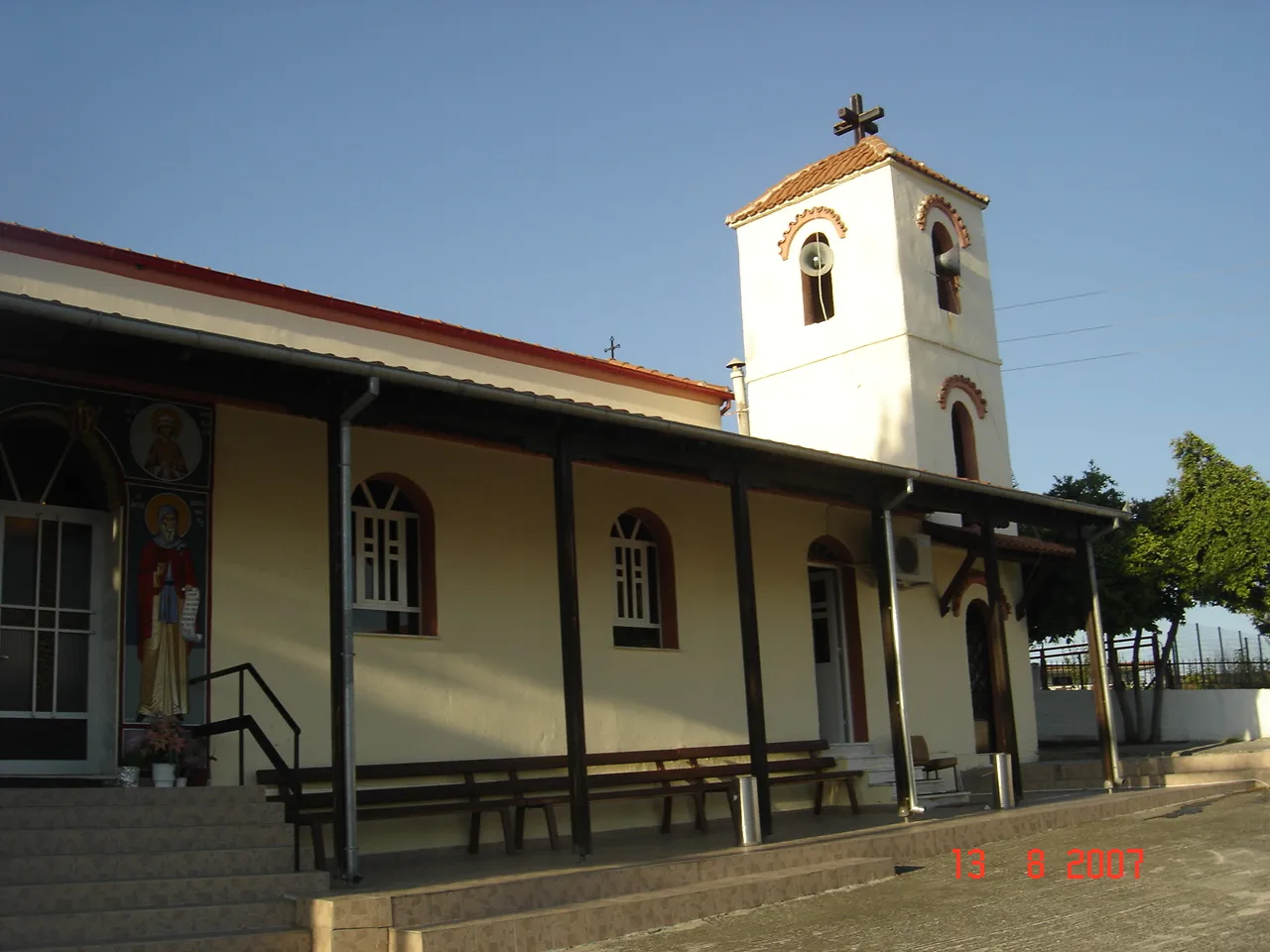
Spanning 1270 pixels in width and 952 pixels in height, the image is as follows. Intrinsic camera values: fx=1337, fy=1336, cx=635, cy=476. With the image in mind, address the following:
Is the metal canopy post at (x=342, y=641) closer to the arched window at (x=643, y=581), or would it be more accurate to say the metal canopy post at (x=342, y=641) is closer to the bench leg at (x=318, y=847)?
the bench leg at (x=318, y=847)

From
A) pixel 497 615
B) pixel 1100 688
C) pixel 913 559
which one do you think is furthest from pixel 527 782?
pixel 1100 688

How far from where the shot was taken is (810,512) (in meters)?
15.2

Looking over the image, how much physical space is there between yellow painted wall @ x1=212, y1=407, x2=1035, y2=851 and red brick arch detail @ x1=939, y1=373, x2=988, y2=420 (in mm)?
4018

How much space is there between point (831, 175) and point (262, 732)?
13.5 m

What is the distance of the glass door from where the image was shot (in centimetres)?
931

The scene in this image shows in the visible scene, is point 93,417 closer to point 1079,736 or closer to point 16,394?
point 16,394

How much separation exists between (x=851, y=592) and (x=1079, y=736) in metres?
7.46

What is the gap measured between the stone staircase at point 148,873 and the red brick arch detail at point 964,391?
41.8ft

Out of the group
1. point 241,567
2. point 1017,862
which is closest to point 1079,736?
point 1017,862

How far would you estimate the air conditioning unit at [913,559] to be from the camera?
1593 centimetres

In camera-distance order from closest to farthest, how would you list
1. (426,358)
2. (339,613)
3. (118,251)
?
1. (339,613)
2. (118,251)
3. (426,358)

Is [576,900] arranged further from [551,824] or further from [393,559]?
[393,559]

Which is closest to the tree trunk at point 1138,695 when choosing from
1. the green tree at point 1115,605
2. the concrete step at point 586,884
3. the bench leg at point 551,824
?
the green tree at point 1115,605

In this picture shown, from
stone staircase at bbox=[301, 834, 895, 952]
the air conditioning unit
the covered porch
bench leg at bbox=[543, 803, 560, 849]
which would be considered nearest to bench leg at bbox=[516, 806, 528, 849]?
bench leg at bbox=[543, 803, 560, 849]
